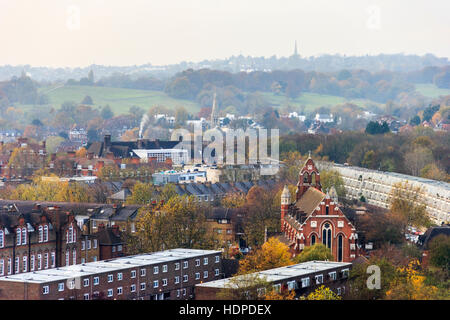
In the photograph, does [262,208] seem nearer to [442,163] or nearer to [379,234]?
[379,234]

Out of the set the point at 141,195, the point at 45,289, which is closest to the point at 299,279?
the point at 45,289

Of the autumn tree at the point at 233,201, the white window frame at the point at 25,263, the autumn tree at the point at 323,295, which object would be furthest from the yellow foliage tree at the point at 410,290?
the autumn tree at the point at 233,201

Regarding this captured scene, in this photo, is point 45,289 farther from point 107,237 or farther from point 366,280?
point 107,237

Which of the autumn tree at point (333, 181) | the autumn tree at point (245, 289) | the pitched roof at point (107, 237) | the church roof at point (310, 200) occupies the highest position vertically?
the autumn tree at point (245, 289)

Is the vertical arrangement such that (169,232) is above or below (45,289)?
Answer: below

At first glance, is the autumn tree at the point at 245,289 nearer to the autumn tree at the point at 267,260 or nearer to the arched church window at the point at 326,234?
the autumn tree at the point at 267,260

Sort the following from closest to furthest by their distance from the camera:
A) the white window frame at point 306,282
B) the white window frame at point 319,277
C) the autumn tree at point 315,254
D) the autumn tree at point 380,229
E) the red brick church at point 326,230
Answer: the white window frame at point 306,282 < the white window frame at point 319,277 < the autumn tree at point 315,254 < the red brick church at point 326,230 < the autumn tree at point 380,229
